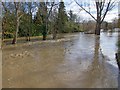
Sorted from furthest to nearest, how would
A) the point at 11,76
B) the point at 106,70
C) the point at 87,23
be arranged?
the point at 87,23
the point at 106,70
the point at 11,76

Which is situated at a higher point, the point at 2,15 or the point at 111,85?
the point at 2,15

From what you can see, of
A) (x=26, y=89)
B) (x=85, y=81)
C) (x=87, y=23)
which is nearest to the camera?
(x=26, y=89)

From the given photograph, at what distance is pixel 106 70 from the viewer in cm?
557

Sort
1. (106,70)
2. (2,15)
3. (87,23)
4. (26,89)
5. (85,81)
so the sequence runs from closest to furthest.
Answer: (26,89) < (85,81) < (106,70) < (2,15) < (87,23)

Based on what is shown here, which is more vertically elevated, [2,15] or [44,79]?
[2,15]

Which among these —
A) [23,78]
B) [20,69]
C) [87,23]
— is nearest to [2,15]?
[20,69]

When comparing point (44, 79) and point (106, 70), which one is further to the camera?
point (106, 70)

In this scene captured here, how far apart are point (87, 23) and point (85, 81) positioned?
1407 inches

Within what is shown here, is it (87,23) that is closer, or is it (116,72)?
(116,72)

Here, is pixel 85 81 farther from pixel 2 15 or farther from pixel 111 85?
pixel 2 15

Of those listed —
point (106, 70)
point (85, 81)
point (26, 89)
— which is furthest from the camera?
point (106, 70)

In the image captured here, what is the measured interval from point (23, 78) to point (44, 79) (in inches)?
21.9

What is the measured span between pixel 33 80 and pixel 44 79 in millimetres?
273

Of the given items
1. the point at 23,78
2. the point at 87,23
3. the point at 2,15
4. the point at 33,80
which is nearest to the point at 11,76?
the point at 23,78
